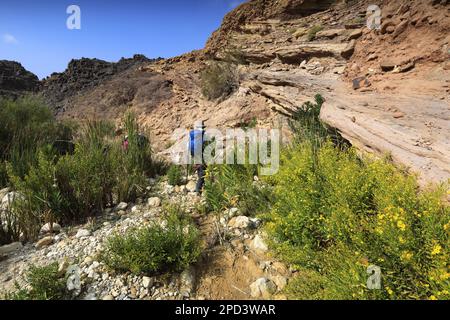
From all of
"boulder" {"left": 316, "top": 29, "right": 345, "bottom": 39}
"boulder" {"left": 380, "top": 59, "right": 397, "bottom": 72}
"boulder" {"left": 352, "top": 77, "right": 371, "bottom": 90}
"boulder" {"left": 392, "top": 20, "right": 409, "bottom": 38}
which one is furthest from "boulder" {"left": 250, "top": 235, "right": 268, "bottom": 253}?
"boulder" {"left": 316, "top": 29, "right": 345, "bottom": 39}

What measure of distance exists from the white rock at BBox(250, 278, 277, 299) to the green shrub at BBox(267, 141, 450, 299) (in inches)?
7.7

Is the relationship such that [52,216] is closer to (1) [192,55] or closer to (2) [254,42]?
(2) [254,42]

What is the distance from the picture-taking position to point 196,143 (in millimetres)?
5395

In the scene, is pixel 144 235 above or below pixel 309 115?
below

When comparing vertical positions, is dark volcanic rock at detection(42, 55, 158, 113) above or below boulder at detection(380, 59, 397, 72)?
above

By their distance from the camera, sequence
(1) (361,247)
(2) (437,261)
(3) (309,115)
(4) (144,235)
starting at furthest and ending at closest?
(3) (309,115) < (4) (144,235) < (1) (361,247) < (2) (437,261)

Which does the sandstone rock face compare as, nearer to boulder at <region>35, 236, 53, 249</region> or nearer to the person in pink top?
the person in pink top

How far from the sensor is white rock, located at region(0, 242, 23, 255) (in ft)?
9.85

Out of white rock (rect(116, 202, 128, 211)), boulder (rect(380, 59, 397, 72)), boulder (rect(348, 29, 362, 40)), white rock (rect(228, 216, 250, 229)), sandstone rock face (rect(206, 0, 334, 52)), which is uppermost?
sandstone rock face (rect(206, 0, 334, 52))

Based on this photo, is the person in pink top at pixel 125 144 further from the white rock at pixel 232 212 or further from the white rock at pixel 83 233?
the white rock at pixel 232 212

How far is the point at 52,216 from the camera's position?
3465mm

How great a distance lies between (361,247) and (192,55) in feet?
45.4

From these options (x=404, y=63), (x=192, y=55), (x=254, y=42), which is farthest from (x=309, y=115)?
(x=192, y=55)

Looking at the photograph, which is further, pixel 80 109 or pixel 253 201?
pixel 80 109
